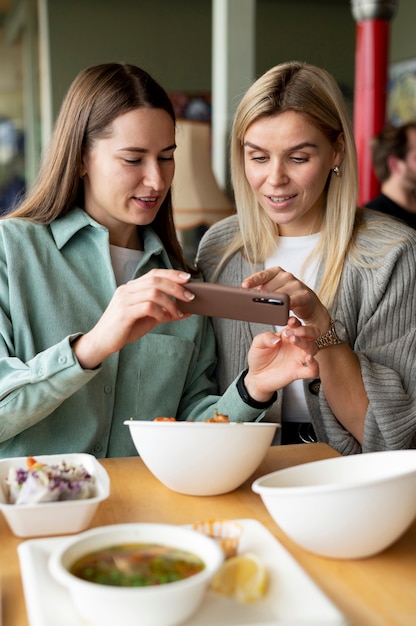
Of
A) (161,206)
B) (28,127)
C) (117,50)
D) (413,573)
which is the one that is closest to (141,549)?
(413,573)

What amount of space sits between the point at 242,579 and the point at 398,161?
3664 mm

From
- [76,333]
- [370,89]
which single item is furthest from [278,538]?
[370,89]

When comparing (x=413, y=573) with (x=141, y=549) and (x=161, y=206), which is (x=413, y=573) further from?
(x=161, y=206)

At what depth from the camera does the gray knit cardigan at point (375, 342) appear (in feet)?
5.87

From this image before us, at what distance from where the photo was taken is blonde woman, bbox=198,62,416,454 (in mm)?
1819

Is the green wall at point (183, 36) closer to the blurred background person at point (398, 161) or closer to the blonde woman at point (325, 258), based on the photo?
the blurred background person at point (398, 161)

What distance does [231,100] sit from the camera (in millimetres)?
5020

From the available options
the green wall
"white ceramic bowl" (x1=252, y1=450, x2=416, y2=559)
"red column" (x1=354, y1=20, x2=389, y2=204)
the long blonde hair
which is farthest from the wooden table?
the green wall

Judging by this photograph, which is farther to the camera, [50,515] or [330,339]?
[330,339]

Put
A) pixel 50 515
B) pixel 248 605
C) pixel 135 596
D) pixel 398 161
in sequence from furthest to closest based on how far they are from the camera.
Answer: pixel 398 161
pixel 50 515
pixel 248 605
pixel 135 596

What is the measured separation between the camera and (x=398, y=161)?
4.31m

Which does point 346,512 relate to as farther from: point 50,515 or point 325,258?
point 325,258

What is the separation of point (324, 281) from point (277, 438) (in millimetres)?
405

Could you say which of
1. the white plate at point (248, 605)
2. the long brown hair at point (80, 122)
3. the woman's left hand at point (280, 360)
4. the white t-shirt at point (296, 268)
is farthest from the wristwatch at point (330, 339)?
the white plate at point (248, 605)
